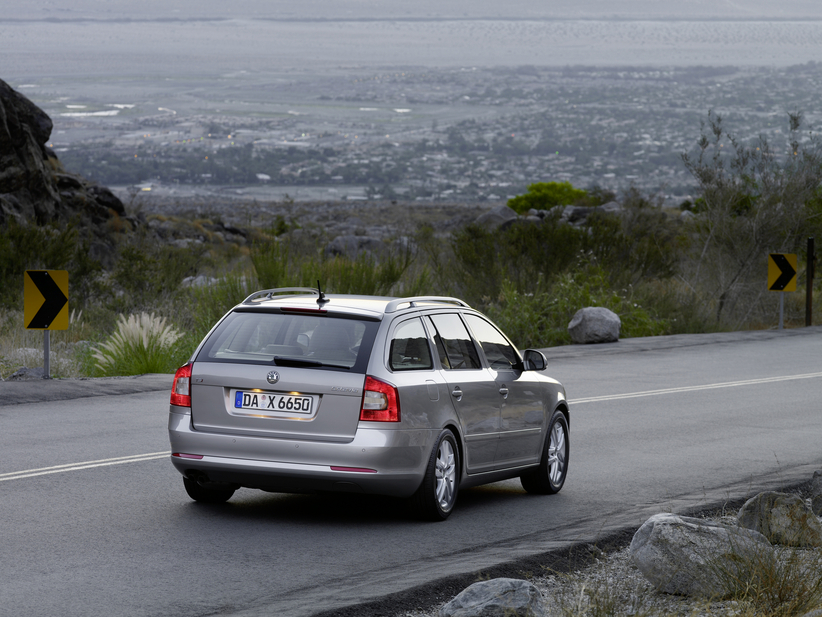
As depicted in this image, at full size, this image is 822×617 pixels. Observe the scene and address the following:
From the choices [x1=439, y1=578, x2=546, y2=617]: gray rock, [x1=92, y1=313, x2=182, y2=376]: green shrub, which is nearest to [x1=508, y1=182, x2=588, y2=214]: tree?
[x1=92, y1=313, x2=182, y2=376]: green shrub

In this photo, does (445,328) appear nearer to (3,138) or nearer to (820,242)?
(820,242)

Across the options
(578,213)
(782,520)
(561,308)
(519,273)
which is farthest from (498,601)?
(578,213)

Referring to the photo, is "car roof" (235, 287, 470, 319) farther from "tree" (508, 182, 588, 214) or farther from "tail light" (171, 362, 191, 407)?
"tree" (508, 182, 588, 214)

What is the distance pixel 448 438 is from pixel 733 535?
7.58ft

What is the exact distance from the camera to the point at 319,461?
24.4 feet

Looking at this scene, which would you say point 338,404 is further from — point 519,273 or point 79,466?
point 519,273

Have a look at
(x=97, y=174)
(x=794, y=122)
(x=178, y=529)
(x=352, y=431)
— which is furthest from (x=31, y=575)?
(x=97, y=174)

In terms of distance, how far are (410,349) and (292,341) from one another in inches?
32.3

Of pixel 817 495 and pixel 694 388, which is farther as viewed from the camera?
pixel 694 388

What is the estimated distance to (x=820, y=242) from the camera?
1235 inches

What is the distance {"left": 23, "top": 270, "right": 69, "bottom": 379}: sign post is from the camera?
48.9ft

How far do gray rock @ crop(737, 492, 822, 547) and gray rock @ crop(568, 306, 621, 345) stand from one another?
51.4ft

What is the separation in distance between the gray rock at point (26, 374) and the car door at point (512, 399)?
8.36 m

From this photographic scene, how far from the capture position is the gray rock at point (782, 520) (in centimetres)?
715
